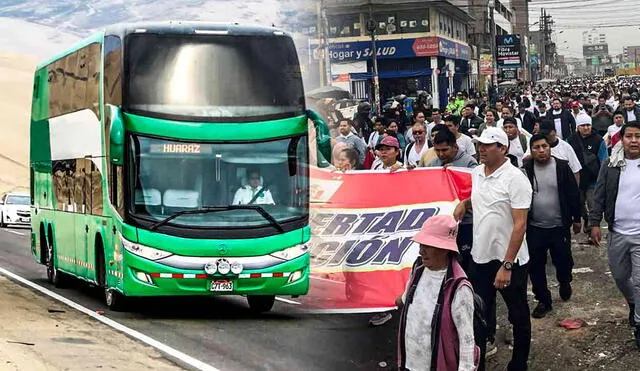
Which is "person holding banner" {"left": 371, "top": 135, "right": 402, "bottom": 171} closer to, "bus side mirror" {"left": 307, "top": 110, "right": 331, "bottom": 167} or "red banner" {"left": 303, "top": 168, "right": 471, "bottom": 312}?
"red banner" {"left": 303, "top": 168, "right": 471, "bottom": 312}

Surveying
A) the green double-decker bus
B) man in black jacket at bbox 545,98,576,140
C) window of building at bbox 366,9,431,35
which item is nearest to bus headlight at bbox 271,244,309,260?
the green double-decker bus

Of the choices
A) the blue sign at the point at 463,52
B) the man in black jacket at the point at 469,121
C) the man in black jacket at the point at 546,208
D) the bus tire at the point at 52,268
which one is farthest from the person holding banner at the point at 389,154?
the blue sign at the point at 463,52

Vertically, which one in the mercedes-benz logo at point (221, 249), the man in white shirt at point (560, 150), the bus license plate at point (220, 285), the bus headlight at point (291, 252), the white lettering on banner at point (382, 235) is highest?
the man in white shirt at point (560, 150)

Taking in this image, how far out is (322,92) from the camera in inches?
652

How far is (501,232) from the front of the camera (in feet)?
28.0

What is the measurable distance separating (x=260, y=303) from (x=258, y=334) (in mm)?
1827

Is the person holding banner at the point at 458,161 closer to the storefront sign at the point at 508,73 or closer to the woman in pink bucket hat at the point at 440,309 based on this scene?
the woman in pink bucket hat at the point at 440,309

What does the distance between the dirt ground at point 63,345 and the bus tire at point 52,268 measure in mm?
2877

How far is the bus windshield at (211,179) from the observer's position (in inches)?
497

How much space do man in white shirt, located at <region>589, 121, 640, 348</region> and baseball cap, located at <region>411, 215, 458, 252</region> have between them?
380cm

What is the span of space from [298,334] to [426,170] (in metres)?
2.12

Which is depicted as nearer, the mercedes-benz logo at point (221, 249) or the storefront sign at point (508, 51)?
the mercedes-benz logo at point (221, 249)

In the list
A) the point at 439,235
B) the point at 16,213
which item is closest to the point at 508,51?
the point at 16,213

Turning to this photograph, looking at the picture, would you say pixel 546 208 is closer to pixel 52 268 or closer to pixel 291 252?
pixel 291 252
